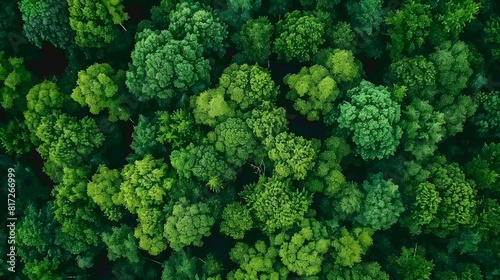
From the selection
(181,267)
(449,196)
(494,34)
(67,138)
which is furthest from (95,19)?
(494,34)

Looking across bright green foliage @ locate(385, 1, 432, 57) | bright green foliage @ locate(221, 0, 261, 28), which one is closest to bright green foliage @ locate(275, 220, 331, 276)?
bright green foliage @ locate(385, 1, 432, 57)

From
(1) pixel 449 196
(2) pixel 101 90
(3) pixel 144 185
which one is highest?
(1) pixel 449 196

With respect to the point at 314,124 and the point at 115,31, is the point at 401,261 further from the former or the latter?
the point at 115,31

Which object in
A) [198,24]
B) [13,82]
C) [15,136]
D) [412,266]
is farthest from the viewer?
[15,136]

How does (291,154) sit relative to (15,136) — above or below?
above

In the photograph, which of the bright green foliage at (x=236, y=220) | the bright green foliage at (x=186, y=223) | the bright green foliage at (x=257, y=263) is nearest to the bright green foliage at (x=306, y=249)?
the bright green foliage at (x=257, y=263)

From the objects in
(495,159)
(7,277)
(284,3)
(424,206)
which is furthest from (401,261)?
(7,277)

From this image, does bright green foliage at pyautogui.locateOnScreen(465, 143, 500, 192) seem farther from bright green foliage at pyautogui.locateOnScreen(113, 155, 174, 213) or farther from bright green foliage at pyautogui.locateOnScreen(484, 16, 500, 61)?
bright green foliage at pyautogui.locateOnScreen(113, 155, 174, 213)

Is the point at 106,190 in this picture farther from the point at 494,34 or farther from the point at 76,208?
the point at 494,34
